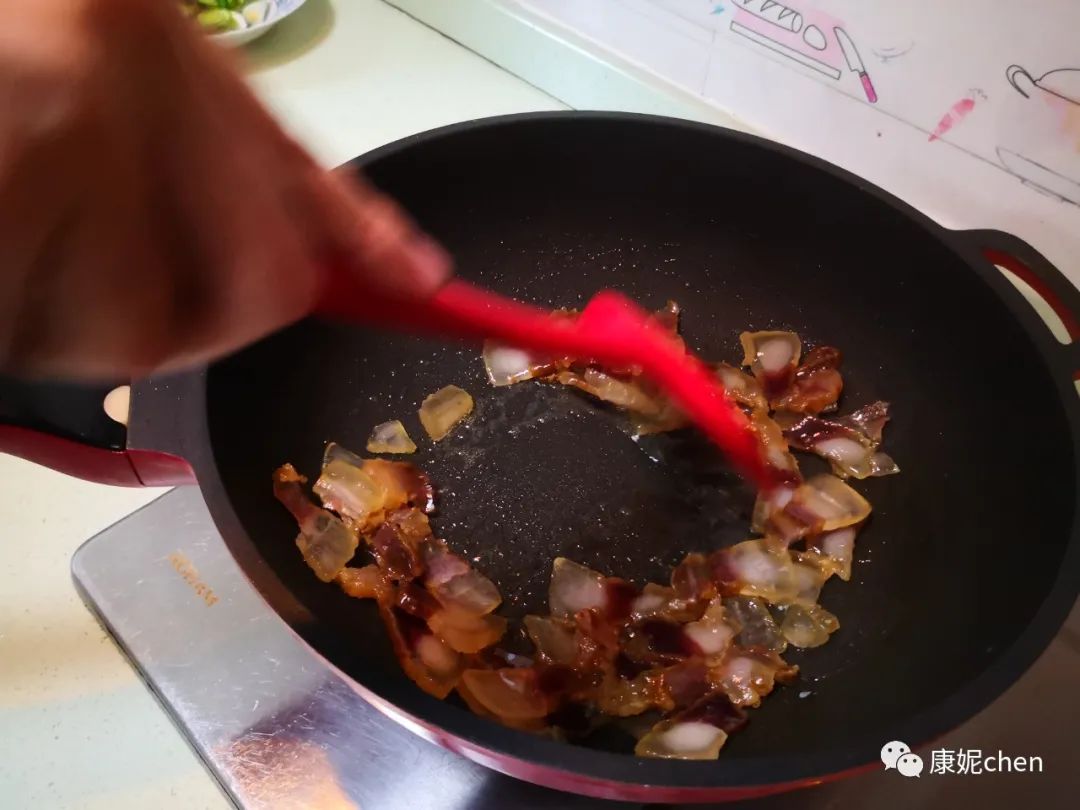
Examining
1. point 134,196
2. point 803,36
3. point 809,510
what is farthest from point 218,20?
point 809,510

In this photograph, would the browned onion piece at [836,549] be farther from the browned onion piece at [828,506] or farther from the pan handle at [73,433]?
the pan handle at [73,433]

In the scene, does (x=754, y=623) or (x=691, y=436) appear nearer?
(x=754, y=623)

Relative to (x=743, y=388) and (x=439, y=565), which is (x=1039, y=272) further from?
(x=439, y=565)

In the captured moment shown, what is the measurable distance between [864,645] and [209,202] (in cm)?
59

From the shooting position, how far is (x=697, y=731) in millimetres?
628

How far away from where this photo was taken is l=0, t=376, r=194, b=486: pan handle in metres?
0.60

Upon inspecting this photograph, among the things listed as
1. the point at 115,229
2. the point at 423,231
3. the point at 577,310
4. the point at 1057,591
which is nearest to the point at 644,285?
the point at 577,310

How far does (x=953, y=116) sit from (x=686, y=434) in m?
0.38

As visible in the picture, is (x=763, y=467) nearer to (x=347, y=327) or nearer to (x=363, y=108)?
(x=347, y=327)

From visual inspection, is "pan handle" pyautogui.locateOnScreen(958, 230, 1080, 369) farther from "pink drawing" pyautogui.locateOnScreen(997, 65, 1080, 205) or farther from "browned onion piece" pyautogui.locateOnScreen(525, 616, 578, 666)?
"browned onion piece" pyautogui.locateOnScreen(525, 616, 578, 666)

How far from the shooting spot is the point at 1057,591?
547mm

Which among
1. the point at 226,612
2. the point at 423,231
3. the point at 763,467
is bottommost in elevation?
the point at 226,612

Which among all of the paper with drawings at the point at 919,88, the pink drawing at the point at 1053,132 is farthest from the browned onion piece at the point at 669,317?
the pink drawing at the point at 1053,132

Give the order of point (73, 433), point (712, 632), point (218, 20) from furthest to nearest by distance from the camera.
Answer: point (218, 20) → point (712, 632) → point (73, 433)
